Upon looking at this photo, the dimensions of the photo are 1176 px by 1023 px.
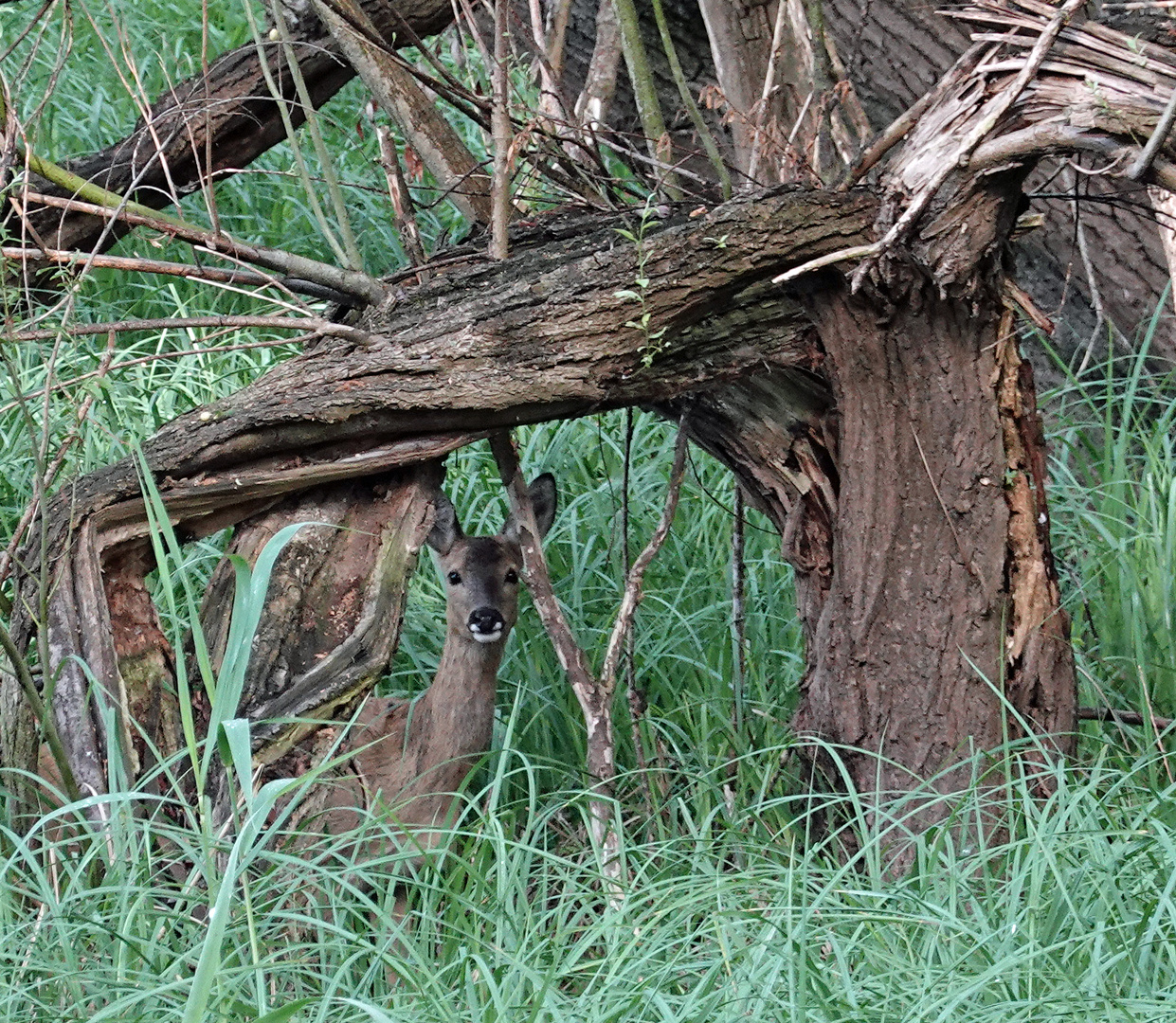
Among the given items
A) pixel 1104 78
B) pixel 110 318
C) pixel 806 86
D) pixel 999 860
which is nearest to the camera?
pixel 1104 78

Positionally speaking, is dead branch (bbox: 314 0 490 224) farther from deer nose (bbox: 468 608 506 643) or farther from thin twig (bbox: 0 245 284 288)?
deer nose (bbox: 468 608 506 643)

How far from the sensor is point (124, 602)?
318cm

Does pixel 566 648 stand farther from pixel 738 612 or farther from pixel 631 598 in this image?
pixel 738 612

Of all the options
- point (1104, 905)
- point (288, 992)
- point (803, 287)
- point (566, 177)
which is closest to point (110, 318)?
point (566, 177)

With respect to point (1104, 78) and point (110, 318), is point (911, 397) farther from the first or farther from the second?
point (110, 318)

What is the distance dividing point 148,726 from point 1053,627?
2.09 m

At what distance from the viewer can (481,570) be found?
4.25 m

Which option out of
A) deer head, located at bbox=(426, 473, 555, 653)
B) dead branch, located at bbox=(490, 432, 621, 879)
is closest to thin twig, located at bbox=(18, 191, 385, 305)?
dead branch, located at bbox=(490, 432, 621, 879)

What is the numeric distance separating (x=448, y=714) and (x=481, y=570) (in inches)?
19.5

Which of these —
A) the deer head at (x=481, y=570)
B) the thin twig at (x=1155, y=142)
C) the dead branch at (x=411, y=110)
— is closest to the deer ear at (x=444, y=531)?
the deer head at (x=481, y=570)

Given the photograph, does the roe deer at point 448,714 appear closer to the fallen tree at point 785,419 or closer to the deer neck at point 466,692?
the deer neck at point 466,692

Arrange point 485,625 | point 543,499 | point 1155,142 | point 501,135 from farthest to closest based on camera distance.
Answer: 1. point 543,499
2. point 485,625
3. point 501,135
4. point 1155,142

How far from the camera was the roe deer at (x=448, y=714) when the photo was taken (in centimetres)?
382

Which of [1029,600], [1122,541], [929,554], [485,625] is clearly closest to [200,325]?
[485,625]
